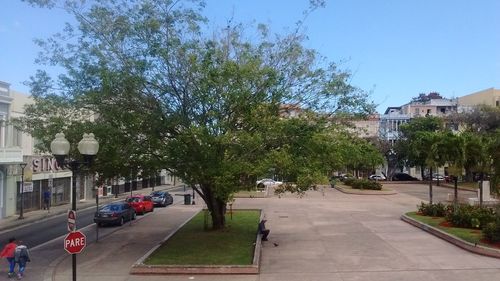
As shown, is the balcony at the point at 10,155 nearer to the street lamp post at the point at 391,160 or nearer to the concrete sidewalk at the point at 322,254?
the concrete sidewalk at the point at 322,254

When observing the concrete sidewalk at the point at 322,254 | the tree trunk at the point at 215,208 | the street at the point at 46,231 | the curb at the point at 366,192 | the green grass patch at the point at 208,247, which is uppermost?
the tree trunk at the point at 215,208

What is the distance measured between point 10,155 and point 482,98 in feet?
268

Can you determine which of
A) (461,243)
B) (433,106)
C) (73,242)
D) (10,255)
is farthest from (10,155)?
(433,106)

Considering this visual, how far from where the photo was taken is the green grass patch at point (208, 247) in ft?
57.7

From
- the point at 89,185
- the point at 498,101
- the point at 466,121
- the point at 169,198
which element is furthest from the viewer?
the point at 498,101

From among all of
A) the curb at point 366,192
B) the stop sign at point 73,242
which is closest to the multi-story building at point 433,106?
the curb at point 366,192

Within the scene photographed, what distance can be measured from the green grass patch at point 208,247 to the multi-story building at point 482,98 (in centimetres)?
6762

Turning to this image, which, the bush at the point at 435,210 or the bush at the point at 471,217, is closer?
the bush at the point at 471,217

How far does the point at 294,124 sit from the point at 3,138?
2437 cm

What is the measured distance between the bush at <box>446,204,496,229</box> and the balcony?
26876 millimetres

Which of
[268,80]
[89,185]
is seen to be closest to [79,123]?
[268,80]

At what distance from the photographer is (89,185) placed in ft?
176

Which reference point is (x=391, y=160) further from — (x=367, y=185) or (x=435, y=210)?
(x=435, y=210)

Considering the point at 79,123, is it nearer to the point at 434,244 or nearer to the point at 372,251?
the point at 372,251
